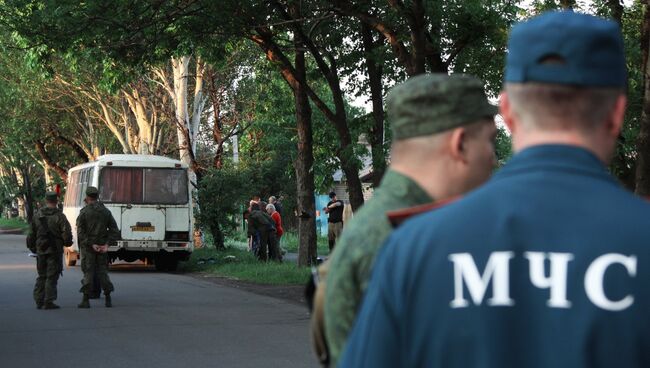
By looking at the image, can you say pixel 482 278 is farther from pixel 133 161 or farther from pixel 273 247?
pixel 273 247

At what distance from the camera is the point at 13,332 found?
14062mm

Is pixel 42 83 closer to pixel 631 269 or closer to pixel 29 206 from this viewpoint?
pixel 29 206

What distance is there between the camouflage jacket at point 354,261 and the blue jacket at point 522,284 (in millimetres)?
Result: 622

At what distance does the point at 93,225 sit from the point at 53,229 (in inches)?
24.5

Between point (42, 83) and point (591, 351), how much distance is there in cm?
4591

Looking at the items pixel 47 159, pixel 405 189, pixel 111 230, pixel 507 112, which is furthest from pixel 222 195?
pixel 507 112

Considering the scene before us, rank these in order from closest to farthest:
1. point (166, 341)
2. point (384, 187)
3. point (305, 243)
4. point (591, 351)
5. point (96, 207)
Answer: point (591, 351), point (384, 187), point (166, 341), point (96, 207), point (305, 243)

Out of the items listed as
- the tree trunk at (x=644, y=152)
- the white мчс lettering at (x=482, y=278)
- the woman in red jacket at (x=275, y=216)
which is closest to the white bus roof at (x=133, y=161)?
the woman in red jacket at (x=275, y=216)

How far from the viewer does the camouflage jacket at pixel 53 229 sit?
17.2 meters

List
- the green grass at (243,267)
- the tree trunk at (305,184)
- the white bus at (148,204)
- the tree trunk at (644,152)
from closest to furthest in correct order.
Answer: the tree trunk at (644,152) < the green grass at (243,267) < the tree trunk at (305,184) < the white bus at (148,204)

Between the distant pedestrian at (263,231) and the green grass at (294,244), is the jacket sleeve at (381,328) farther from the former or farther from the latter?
the green grass at (294,244)

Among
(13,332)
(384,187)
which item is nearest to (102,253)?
(13,332)

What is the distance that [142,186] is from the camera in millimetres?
28391

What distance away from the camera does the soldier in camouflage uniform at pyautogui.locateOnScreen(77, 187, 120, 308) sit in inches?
693
